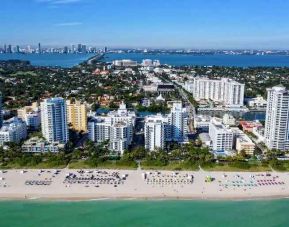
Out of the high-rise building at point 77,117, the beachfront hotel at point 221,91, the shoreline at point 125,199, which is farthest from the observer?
the beachfront hotel at point 221,91

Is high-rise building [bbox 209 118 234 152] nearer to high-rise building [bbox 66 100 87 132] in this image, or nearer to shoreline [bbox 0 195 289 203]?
shoreline [bbox 0 195 289 203]

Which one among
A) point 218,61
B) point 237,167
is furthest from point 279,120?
point 218,61

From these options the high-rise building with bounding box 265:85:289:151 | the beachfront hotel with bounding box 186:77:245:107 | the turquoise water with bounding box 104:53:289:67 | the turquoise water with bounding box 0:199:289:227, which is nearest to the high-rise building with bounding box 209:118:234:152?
the high-rise building with bounding box 265:85:289:151

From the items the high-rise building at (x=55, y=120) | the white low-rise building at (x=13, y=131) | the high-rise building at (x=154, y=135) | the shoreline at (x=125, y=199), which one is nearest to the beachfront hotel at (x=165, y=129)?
the high-rise building at (x=154, y=135)

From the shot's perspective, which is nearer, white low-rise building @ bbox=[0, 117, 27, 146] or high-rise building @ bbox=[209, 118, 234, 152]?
high-rise building @ bbox=[209, 118, 234, 152]

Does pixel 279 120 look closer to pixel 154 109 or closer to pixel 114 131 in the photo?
pixel 114 131

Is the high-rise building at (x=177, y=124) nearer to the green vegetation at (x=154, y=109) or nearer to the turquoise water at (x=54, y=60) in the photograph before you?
the green vegetation at (x=154, y=109)
